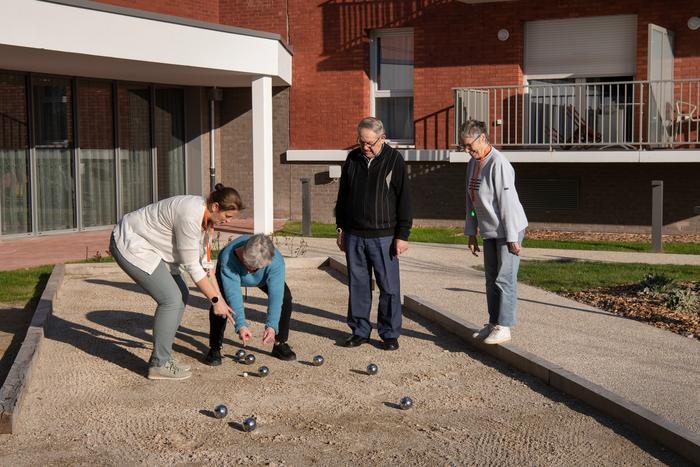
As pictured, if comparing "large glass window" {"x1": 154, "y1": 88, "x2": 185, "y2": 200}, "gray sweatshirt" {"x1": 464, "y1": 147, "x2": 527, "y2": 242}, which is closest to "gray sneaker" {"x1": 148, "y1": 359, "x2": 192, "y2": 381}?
"gray sweatshirt" {"x1": 464, "y1": 147, "x2": 527, "y2": 242}

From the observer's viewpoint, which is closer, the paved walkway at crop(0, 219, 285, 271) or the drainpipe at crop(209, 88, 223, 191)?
the paved walkway at crop(0, 219, 285, 271)

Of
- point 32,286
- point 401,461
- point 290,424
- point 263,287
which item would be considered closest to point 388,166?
point 263,287

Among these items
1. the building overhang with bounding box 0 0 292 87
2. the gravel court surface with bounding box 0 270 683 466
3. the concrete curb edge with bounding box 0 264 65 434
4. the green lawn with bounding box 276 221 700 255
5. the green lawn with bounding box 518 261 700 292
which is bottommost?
the gravel court surface with bounding box 0 270 683 466

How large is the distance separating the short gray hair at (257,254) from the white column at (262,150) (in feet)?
32.7

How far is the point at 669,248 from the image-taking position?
1584cm

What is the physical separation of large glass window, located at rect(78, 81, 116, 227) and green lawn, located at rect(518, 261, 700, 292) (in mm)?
8683

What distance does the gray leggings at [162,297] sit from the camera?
694 centimetres

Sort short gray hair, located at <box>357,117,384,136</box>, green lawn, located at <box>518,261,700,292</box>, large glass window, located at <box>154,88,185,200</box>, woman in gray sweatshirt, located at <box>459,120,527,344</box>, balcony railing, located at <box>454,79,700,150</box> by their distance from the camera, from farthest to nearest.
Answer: large glass window, located at <box>154,88,185,200</box> → balcony railing, located at <box>454,79,700,150</box> → green lawn, located at <box>518,261,700,292</box> → short gray hair, located at <box>357,117,384,136</box> → woman in gray sweatshirt, located at <box>459,120,527,344</box>

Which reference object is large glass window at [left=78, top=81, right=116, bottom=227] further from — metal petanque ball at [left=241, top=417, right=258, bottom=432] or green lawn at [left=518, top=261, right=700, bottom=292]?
metal petanque ball at [left=241, top=417, right=258, bottom=432]

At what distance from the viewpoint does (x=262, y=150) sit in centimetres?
1677

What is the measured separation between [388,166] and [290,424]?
8.69 ft

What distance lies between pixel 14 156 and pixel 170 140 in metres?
3.74

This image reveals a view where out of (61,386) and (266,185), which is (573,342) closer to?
(61,386)

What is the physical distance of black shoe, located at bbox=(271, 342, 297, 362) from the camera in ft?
25.5
